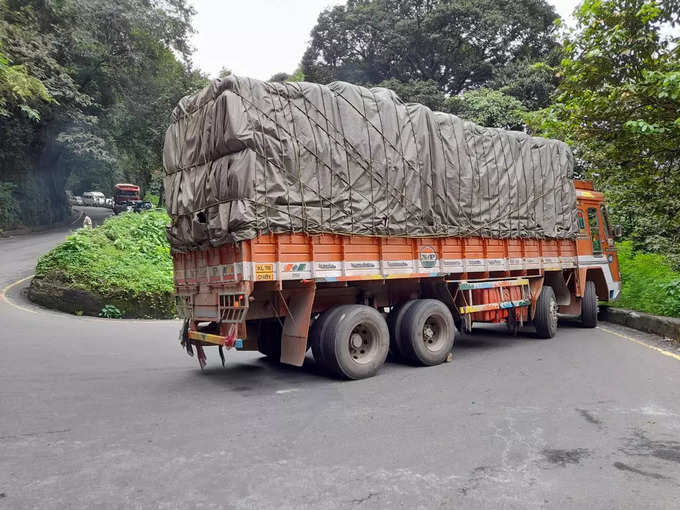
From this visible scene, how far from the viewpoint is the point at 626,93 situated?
938 centimetres

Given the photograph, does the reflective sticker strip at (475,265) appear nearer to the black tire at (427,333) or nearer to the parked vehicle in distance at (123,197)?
the black tire at (427,333)

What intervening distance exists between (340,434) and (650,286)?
426 inches

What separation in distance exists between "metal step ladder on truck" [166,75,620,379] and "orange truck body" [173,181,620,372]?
0.05 ft

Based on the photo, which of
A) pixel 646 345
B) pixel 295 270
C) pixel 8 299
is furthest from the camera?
pixel 8 299

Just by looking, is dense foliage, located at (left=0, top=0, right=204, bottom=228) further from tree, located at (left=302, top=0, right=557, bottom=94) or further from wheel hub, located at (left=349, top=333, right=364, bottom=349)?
wheel hub, located at (left=349, top=333, right=364, bottom=349)

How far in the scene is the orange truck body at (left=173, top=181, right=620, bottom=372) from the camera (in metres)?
6.42

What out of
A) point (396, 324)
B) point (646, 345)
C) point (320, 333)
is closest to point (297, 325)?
point (320, 333)

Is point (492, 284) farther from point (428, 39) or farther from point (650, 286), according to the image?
point (428, 39)

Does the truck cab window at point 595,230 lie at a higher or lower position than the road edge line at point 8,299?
higher

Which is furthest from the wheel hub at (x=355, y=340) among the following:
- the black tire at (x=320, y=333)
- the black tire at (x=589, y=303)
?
the black tire at (x=589, y=303)

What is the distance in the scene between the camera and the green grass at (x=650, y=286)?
11086 millimetres

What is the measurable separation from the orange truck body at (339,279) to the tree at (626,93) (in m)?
2.62

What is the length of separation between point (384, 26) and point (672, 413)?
36648mm

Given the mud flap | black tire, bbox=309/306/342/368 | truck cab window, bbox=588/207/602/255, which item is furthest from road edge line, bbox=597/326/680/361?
the mud flap
